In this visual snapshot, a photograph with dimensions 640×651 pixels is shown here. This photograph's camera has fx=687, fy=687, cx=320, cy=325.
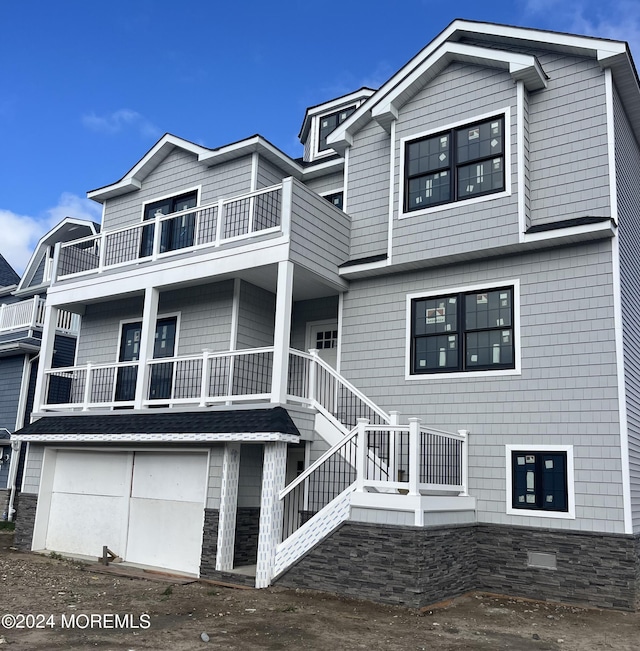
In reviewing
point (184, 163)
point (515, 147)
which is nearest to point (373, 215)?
point (515, 147)

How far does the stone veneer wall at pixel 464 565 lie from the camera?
382 inches

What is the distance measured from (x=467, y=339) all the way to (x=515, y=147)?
3479 mm

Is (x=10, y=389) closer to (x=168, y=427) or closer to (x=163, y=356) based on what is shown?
(x=163, y=356)

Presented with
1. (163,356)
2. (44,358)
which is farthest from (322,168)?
(44,358)

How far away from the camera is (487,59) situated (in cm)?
1248

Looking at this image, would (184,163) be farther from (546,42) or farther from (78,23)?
(546,42)

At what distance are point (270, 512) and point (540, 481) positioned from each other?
173 inches

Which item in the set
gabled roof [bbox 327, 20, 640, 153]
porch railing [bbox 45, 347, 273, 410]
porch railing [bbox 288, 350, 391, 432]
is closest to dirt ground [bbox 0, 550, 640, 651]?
porch railing [bbox 288, 350, 391, 432]

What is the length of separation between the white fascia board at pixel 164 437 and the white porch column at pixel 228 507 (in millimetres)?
524

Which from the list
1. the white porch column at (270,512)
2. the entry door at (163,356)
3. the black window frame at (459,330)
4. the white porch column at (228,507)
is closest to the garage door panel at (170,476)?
the white porch column at (228,507)

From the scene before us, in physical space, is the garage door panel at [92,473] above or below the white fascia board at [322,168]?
below

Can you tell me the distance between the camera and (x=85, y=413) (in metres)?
15.0

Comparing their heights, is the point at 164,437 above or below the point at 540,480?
above
